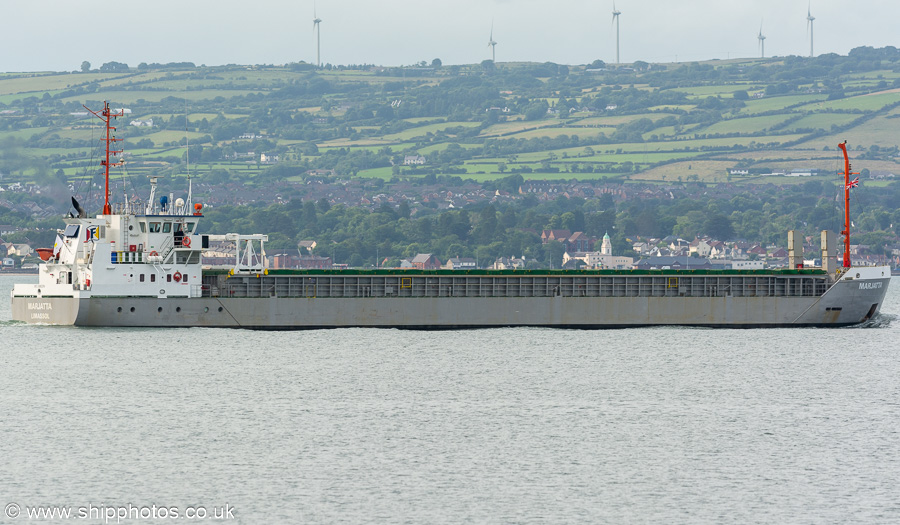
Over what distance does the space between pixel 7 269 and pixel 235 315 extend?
137819 mm

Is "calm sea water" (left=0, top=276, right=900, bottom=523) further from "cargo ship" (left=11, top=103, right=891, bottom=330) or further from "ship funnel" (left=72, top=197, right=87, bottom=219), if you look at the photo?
"ship funnel" (left=72, top=197, right=87, bottom=219)

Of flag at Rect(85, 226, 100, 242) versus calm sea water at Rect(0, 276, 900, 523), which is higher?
flag at Rect(85, 226, 100, 242)

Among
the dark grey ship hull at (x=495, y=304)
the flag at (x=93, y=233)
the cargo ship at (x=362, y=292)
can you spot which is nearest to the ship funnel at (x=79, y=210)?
the cargo ship at (x=362, y=292)

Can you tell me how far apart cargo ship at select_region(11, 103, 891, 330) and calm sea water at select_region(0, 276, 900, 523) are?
7.65 feet

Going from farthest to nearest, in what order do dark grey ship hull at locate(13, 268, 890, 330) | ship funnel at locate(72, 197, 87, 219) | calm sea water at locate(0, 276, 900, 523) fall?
ship funnel at locate(72, 197, 87, 219) < dark grey ship hull at locate(13, 268, 890, 330) < calm sea water at locate(0, 276, 900, 523)

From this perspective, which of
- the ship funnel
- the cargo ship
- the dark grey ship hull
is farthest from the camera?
the ship funnel

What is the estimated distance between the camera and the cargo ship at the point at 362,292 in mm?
59219

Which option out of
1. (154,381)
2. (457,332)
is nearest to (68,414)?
(154,381)

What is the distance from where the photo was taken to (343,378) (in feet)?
153

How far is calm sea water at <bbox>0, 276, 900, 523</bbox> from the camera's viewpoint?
28672mm

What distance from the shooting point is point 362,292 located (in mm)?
63250

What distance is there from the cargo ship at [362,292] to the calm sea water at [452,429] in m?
2.33

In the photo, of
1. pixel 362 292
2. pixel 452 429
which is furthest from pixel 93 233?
pixel 452 429

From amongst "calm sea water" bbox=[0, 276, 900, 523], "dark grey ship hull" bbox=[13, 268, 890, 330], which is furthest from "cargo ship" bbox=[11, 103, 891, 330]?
"calm sea water" bbox=[0, 276, 900, 523]
